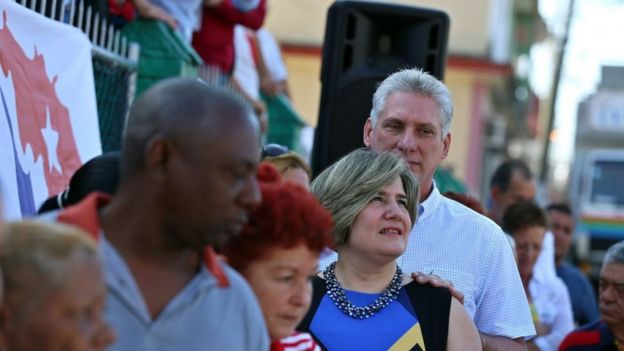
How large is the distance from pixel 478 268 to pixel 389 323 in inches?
31.7

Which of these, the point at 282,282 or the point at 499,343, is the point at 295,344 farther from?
the point at 499,343

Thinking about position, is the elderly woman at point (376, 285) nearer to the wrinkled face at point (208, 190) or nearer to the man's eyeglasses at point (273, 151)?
the man's eyeglasses at point (273, 151)

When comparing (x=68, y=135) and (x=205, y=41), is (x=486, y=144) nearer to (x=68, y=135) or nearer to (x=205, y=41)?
(x=205, y=41)

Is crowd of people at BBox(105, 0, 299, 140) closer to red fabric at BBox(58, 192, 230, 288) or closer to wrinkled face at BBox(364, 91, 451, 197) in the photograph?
wrinkled face at BBox(364, 91, 451, 197)

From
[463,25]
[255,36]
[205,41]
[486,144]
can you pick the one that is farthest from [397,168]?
[486,144]

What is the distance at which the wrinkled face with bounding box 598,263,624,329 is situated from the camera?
283 inches

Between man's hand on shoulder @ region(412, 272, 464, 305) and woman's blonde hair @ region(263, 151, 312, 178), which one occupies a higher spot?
woman's blonde hair @ region(263, 151, 312, 178)

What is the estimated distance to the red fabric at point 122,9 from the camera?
25.2 ft

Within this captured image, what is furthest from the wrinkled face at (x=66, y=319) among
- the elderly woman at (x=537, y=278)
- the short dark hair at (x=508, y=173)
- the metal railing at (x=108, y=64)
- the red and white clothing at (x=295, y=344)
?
the short dark hair at (x=508, y=173)

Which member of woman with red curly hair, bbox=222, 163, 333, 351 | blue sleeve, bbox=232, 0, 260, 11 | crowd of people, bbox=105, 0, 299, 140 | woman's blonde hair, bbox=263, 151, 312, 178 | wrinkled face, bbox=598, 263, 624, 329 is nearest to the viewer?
woman with red curly hair, bbox=222, 163, 333, 351

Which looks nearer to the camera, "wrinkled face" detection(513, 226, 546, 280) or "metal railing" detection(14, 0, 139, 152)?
"metal railing" detection(14, 0, 139, 152)

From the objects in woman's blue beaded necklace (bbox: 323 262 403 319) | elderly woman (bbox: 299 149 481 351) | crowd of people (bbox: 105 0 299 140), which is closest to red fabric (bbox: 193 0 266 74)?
crowd of people (bbox: 105 0 299 140)

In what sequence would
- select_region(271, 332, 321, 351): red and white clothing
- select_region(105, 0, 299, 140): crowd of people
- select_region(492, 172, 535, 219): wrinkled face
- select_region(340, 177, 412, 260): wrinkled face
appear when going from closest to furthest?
select_region(271, 332, 321, 351): red and white clothing
select_region(340, 177, 412, 260): wrinkled face
select_region(105, 0, 299, 140): crowd of people
select_region(492, 172, 535, 219): wrinkled face

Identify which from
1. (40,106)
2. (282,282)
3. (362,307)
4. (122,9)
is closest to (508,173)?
(122,9)
